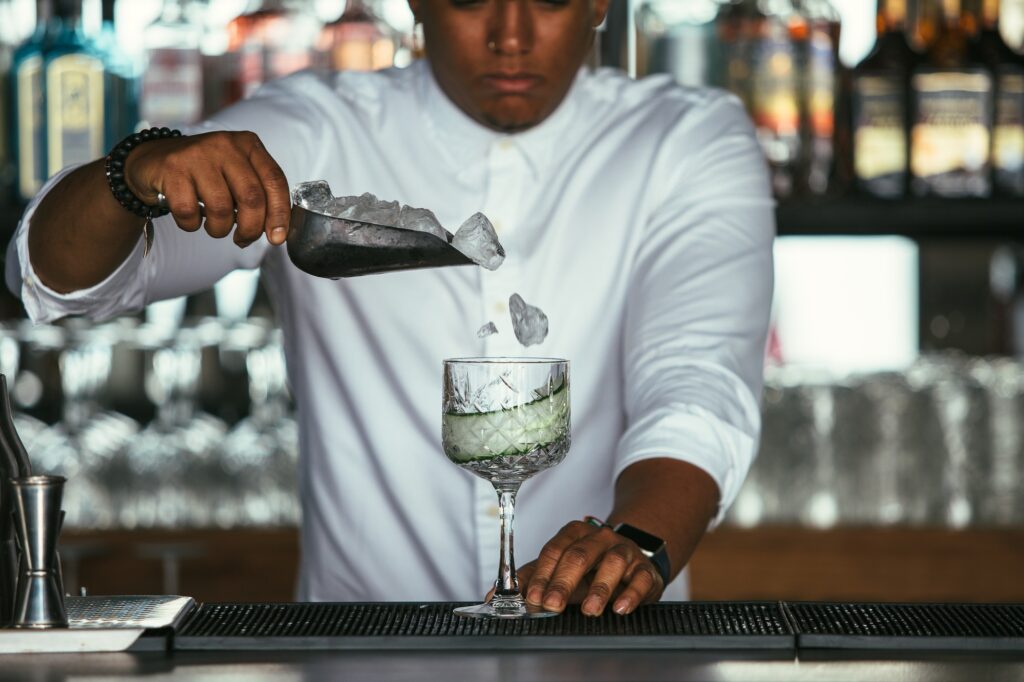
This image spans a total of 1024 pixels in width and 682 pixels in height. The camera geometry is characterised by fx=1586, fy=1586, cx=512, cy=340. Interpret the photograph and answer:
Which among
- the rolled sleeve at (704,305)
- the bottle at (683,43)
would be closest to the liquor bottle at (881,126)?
the bottle at (683,43)

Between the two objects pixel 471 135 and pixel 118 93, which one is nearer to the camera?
pixel 471 135

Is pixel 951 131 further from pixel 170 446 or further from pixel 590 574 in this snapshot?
pixel 590 574

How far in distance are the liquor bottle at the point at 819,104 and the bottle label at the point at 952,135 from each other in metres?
0.15

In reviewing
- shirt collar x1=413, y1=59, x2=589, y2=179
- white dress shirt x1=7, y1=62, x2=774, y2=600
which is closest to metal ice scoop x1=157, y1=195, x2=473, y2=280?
white dress shirt x1=7, y1=62, x2=774, y2=600

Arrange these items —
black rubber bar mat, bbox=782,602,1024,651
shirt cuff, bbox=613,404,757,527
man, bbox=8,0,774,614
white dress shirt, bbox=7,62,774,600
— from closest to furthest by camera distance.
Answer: black rubber bar mat, bbox=782,602,1024,651, shirt cuff, bbox=613,404,757,527, man, bbox=8,0,774,614, white dress shirt, bbox=7,62,774,600

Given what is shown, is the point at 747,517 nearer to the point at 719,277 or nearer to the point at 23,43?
the point at 719,277

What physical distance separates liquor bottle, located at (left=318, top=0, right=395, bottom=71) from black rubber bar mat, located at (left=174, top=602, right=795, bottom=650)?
152 cm

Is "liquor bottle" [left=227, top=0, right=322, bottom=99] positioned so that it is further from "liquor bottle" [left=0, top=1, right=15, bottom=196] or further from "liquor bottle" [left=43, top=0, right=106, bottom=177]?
"liquor bottle" [left=0, top=1, right=15, bottom=196]

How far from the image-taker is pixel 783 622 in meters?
1.39

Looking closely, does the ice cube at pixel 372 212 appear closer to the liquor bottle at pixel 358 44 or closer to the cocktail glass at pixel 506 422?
the cocktail glass at pixel 506 422

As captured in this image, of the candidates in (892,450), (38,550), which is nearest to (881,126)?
(892,450)

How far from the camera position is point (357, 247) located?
143 centimetres

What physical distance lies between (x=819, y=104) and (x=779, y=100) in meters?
0.07

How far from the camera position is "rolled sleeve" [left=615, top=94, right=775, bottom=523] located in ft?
5.69
